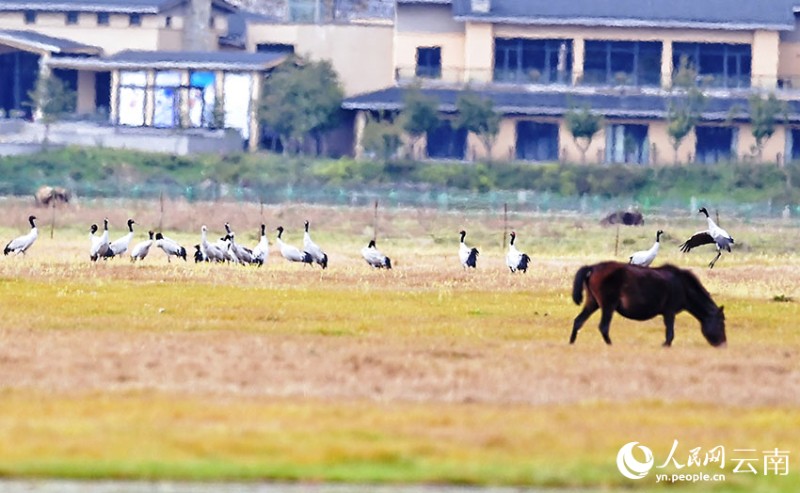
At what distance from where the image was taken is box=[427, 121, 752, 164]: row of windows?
8956 cm

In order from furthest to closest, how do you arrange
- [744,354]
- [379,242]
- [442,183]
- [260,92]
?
[260,92] < [442,183] < [379,242] < [744,354]

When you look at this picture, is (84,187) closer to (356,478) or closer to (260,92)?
(260,92)

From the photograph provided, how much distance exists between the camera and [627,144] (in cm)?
8938

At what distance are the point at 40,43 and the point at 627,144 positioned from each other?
2619 centimetres

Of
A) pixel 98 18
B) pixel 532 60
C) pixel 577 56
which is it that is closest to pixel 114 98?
pixel 98 18

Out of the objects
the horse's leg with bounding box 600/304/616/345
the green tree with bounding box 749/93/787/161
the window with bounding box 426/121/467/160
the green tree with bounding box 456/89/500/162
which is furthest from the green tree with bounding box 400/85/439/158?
the horse's leg with bounding box 600/304/616/345

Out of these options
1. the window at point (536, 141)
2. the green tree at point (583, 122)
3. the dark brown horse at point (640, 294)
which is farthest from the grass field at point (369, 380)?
the window at point (536, 141)

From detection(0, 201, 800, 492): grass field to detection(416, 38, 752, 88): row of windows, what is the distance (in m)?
52.7

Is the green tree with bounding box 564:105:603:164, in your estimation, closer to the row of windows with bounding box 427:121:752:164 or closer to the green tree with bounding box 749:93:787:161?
the row of windows with bounding box 427:121:752:164

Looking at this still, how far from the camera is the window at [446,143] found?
91125 millimetres

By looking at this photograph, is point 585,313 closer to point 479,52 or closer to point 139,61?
point 479,52

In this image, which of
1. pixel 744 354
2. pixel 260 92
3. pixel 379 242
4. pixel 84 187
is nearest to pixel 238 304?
pixel 744 354

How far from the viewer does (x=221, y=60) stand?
303 feet

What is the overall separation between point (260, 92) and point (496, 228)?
29717 millimetres
